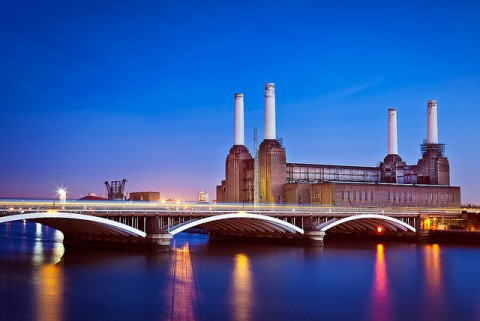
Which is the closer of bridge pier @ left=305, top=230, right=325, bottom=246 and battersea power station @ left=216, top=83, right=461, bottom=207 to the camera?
bridge pier @ left=305, top=230, right=325, bottom=246

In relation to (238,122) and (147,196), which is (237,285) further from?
(147,196)

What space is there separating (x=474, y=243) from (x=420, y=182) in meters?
33.5

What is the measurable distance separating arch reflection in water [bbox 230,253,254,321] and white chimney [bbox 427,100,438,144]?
2316 inches

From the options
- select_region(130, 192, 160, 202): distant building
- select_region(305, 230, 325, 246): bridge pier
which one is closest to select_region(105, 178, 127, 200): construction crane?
select_region(130, 192, 160, 202): distant building

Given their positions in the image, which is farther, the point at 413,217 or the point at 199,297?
the point at 413,217

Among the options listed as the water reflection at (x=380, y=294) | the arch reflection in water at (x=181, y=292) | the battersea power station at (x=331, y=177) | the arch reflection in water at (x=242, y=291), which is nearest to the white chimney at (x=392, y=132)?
the battersea power station at (x=331, y=177)

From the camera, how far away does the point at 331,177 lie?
105750mm

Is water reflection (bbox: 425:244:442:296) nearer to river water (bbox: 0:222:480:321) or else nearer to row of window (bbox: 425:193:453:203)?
river water (bbox: 0:222:480:321)

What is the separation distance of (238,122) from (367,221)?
24.4 meters

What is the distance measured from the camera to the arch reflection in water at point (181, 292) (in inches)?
1300

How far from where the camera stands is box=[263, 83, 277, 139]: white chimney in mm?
91688

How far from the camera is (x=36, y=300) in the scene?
3553 centimetres

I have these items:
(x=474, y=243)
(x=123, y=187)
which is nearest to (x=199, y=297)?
(x=474, y=243)

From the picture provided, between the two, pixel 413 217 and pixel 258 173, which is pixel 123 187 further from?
pixel 413 217
